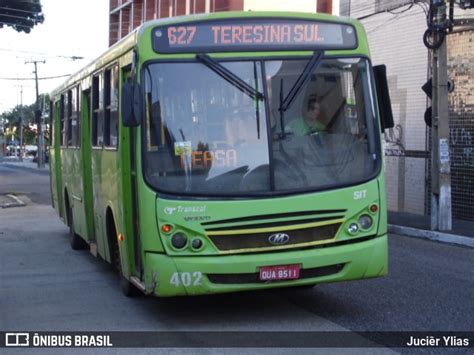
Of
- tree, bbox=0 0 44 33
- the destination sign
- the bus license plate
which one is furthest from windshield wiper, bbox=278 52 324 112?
tree, bbox=0 0 44 33

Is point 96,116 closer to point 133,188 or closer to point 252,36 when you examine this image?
point 133,188

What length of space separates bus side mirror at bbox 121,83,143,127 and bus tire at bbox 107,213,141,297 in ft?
7.26

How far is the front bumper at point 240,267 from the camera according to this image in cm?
670

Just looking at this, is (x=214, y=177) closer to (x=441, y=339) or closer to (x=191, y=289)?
(x=191, y=289)

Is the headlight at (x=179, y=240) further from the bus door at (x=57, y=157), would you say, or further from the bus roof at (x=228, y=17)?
the bus door at (x=57, y=157)

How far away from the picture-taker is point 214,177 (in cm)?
Result: 685

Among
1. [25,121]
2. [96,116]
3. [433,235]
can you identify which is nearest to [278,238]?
[96,116]

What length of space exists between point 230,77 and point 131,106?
0.94 meters

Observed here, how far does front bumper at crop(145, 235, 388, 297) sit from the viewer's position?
6.70 metres

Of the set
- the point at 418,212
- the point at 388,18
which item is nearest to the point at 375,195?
the point at 418,212

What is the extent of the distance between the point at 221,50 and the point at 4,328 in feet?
11.1

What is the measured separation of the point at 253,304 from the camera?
8164 millimetres

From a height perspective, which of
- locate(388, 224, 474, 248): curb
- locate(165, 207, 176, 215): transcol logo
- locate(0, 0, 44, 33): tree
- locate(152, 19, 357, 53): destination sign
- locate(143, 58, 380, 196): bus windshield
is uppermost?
locate(0, 0, 44, 33): tree

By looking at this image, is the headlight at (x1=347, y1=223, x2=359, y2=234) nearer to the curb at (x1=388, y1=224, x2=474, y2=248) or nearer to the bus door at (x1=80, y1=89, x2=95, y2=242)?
the bus door at (x1=80, y1=89, x2=95, y2=242)
